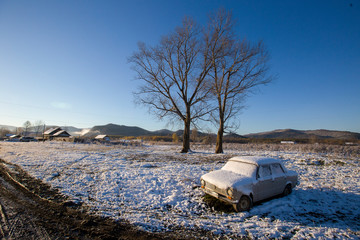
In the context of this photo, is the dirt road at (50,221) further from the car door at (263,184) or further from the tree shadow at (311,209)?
the car door at (263,184)

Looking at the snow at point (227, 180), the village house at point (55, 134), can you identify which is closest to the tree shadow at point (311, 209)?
the snow at point (227, 180)

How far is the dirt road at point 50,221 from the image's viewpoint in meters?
3.98

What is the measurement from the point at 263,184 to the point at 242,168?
0.90m

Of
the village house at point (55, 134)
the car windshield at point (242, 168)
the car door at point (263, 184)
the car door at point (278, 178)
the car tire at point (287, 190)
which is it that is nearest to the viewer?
the car door at point (263, 184)

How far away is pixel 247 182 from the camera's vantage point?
5.84m

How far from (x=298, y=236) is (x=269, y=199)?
262 centimetres

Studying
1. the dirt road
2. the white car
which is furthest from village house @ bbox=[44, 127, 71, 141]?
the white car

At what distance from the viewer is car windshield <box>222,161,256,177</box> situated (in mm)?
6363

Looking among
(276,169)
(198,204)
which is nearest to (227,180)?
(198,204)

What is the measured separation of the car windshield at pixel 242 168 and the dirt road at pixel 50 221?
3.90 m

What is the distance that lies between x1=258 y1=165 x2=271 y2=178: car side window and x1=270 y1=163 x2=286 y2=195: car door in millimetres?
242

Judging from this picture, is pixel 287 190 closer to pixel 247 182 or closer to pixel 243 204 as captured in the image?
pixel 247 182

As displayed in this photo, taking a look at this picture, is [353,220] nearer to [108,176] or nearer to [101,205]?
[101,205]

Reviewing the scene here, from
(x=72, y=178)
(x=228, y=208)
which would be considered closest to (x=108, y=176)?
(x=72, y=178)
